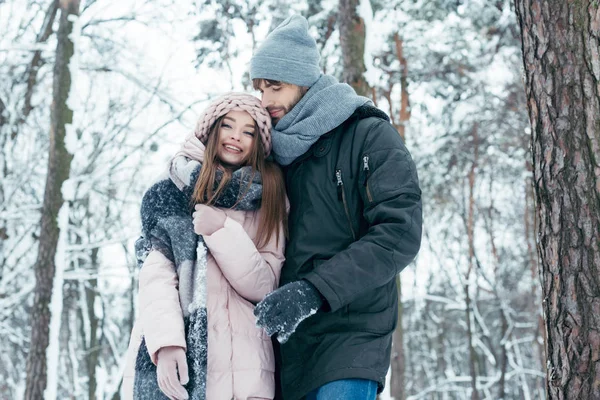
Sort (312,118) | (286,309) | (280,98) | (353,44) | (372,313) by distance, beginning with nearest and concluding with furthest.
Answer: (286,309) → (372,313) → (312,118) → (280,98) → (353,44)

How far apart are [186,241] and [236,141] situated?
1.48 feet

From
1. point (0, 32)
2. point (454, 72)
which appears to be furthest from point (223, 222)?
point (0, 32)

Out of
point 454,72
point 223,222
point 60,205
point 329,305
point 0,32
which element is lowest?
point 329,305

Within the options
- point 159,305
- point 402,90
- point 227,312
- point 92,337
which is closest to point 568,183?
point 227,312

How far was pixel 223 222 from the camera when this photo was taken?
7.64ft

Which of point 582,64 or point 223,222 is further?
point 582,64

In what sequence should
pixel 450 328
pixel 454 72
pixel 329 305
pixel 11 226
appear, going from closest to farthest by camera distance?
1. pixel 329 305
2. pixel 454 72
3. pixel 11 226
4. pixel 450 328

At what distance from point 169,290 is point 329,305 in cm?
59

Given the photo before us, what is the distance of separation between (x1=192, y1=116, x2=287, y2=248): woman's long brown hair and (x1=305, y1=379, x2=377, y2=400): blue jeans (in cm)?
58

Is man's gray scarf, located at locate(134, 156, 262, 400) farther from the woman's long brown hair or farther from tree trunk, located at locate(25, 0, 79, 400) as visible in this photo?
tree trunk, located at locate(25, 0, 79, 400)

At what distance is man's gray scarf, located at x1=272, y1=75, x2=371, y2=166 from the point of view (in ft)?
8.00

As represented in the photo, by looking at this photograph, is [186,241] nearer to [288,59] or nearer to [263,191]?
[263,191]

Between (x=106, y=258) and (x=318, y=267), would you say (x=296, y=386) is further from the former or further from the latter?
(x=106, y=258)

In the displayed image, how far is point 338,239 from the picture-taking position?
7.54ft
